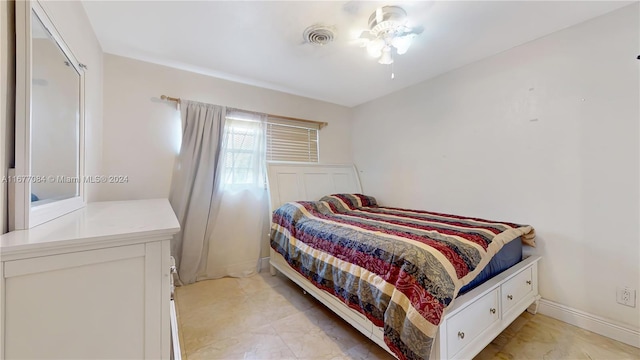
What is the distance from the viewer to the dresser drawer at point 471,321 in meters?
1.23

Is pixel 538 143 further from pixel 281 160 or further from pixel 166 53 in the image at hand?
pixel 166 53

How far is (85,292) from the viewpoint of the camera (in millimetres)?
740

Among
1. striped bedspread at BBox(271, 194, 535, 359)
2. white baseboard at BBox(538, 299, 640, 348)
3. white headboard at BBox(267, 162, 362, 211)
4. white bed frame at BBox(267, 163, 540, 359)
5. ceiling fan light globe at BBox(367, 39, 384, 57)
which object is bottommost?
white baseboard at BBox(538, 299, 640, 348)

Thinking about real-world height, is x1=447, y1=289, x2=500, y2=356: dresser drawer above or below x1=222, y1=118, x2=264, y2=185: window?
below

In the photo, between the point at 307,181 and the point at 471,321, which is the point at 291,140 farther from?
the point at 471,321

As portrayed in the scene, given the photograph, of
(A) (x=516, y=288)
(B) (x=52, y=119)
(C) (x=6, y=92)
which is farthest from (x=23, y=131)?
(A) (x=516, y=288)

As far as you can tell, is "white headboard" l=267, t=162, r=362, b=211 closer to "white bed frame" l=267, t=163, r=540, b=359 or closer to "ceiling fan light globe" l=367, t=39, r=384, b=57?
"white bed frame" l=267, t=163, r=540, b=359

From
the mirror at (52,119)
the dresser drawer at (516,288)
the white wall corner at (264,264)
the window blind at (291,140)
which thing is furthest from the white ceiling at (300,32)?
the white wall corner at (264,264)

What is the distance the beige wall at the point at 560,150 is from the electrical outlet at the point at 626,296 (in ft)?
0.09

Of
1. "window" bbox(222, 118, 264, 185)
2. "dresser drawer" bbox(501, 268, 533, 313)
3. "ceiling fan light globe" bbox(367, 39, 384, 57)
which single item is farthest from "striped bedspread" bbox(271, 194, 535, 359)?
"ceiling fan light globe" bbox(367, 39, 384, 57)

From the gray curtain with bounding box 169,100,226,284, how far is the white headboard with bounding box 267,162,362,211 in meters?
0.65

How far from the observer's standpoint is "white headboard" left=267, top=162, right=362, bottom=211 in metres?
2.88

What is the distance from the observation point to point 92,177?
71.4 inches

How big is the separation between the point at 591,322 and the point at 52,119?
3415mm
